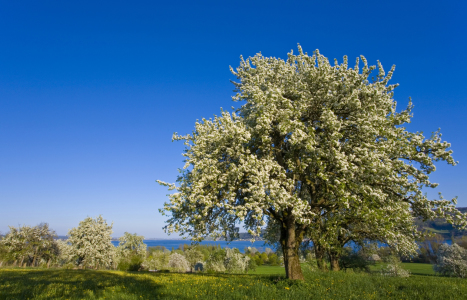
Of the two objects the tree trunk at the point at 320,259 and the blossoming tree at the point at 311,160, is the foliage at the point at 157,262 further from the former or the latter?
the blossoming tree at the point at 311,160

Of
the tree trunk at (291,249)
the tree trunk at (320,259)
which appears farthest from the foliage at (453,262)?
the tree trunk at (291,249)

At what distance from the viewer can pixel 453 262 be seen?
48.8m

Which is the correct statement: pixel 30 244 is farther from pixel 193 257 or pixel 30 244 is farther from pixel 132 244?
pixel 193 257

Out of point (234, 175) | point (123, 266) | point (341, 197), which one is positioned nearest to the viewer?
point (341, 197)

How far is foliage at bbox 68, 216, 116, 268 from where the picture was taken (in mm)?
53191

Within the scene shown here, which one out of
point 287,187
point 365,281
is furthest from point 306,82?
point 365,281

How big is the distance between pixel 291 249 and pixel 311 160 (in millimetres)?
6036

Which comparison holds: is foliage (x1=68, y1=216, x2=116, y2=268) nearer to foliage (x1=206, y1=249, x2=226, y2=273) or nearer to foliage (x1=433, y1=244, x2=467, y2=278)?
foliage (x1=206, y1=249, x2=226, y2=273)

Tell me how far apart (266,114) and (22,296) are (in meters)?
14.0

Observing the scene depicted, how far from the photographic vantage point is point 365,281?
49.4 feet

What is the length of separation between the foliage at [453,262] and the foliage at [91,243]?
67830mm

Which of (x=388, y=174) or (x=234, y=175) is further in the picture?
(x=234, y=175)

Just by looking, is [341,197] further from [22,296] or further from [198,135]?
[22,296]

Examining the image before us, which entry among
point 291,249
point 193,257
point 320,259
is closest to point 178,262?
point 193,257
